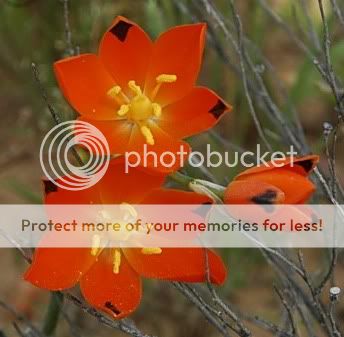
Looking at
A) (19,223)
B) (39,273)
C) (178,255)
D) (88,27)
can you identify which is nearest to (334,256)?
(178,255)

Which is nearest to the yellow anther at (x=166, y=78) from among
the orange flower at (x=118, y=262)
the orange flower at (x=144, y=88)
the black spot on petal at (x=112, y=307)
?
the orange flower at (x=144, y=88)

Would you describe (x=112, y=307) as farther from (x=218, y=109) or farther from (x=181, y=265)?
(x=218, y=109)

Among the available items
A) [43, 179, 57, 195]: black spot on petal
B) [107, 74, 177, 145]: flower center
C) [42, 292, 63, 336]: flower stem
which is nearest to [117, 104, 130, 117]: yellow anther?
[107, 74, 177, 145]: flower center

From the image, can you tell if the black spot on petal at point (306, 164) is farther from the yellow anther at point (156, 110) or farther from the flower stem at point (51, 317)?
the flower stem at point (51, 317)

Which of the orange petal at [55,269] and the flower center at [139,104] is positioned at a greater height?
the flower center at [139,104]

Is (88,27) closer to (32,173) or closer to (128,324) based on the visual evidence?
(32,173)

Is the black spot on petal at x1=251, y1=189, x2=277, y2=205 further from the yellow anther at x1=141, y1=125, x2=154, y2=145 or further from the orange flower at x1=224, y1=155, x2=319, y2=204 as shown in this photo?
the yellow anther at x1=141, y1=125, x2=154, y2=145
